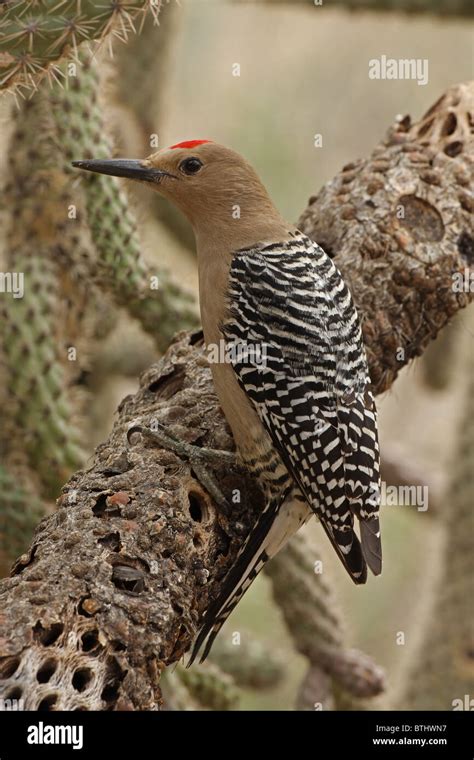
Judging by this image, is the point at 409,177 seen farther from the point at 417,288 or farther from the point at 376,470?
the point at 376,470

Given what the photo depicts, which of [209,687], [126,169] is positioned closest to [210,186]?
[126,169]

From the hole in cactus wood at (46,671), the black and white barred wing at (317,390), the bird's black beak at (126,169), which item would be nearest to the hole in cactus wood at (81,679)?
the hole in cactus wood at (46,671)

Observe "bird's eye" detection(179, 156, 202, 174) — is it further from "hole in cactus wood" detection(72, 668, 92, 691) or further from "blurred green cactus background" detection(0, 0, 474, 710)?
"hole in cactus wood" detection(72, 668, 92, 691)

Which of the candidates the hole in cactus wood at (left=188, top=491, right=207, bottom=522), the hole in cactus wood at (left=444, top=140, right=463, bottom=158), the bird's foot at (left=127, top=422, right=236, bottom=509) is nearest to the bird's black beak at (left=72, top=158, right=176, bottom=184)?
the bird's foot at (left=127, top=422, right=236, bottom=509)

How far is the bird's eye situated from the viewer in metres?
3.86

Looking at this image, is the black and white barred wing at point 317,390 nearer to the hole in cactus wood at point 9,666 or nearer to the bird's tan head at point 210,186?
the bird's tan head at point 210,186

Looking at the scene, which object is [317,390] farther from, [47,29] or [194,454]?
[47,29]

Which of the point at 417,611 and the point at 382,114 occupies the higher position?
the point at 382,114

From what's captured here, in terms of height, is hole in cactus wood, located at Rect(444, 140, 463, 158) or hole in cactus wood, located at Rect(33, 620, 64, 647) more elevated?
hole in cactus wood, located at Rect(444, 140, 463, 158)

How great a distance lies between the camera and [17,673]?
8.05 ft

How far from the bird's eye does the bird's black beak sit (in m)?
0.05

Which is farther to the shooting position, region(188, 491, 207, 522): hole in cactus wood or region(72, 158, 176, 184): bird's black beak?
region(72, 158, 176, 184): bird's black beak
